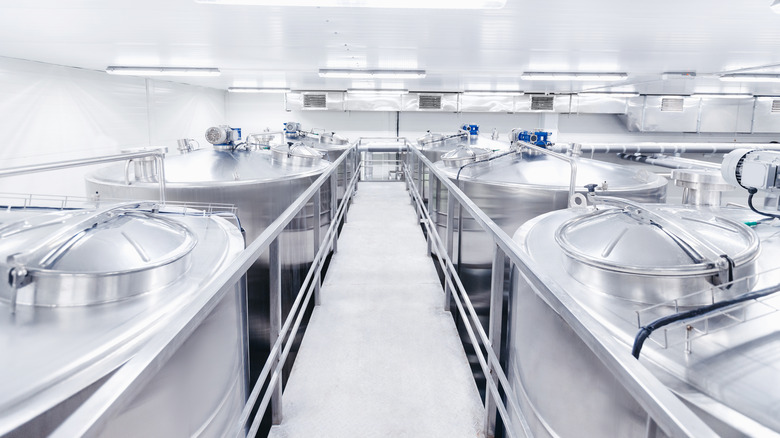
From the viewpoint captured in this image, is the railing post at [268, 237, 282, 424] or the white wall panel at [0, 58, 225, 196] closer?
the railing post at [268, 237, 282, 424]

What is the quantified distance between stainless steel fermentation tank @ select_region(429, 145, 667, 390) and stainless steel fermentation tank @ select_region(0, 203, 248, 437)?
2148mm

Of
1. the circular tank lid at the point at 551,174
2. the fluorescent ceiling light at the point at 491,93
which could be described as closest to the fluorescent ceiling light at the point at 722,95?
the fluorescent ceiling light at the point at 491,93

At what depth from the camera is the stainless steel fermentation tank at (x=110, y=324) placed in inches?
41.9

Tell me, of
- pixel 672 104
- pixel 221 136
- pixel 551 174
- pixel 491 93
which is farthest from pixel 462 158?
pixel 672 104

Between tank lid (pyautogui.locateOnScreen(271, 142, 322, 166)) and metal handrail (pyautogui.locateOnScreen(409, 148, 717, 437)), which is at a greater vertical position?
tank lid (pyautogui.locateOnScreen(271, 142, 322, 166))

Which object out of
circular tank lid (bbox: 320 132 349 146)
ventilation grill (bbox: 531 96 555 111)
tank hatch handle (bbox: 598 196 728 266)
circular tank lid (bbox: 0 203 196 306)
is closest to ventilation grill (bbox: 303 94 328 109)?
circular tank lid (bbox: 320 132 349 146)

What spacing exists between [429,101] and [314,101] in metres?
3.00

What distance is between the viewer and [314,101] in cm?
1202

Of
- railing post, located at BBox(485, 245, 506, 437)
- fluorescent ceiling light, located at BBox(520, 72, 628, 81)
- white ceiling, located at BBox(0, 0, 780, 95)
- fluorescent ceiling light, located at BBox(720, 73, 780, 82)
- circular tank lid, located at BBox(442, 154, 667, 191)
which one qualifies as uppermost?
fluorescent ceiling light, located at BBox(720, 73, 780, 82)

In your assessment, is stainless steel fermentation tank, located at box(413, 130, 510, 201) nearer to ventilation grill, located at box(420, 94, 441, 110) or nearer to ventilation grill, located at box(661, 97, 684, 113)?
ventilation grill, located at box(420, 94, 441, 110)

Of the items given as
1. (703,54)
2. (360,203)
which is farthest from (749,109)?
(360,203)

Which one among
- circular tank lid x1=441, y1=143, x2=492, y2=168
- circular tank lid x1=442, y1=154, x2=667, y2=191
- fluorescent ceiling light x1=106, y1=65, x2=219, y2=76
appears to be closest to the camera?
circular tank lid x1=442, y1=154, x2=667, y2=191

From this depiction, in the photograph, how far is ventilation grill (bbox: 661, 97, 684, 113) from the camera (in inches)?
469

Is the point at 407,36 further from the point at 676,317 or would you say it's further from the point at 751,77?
the point at 751,77
